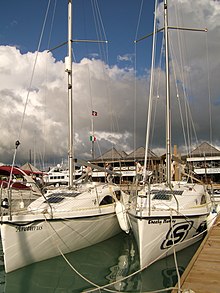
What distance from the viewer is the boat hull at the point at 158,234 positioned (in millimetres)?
8609

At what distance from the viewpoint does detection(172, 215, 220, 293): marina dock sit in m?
5.51

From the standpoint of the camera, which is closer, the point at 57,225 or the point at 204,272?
the point at 204,272

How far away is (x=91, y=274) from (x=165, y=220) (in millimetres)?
2845

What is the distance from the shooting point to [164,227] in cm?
893

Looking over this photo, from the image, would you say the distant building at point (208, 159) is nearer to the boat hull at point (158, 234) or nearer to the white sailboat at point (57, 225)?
the white sailboat at point (57, 225)

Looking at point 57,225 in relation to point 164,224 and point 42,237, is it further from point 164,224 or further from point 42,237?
point 164,224

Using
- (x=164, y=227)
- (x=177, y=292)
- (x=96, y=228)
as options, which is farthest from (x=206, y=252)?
(x=96, y=228)

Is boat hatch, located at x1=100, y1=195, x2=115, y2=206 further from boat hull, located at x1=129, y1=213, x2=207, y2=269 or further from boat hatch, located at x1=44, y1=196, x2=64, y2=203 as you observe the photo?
boat hull, located at x1=129, y1=213, x2=207, y2=269

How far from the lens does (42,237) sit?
9.43m

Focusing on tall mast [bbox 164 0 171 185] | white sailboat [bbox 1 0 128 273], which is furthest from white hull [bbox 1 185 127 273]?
tall mast [bbox 164 0 171 185]

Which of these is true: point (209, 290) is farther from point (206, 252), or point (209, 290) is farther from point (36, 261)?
point (36, 261)

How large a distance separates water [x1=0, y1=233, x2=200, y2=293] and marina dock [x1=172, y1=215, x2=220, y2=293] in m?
1.30

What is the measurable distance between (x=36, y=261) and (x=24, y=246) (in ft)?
2.84

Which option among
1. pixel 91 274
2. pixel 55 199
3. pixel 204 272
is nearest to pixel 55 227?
pixel 55 199
